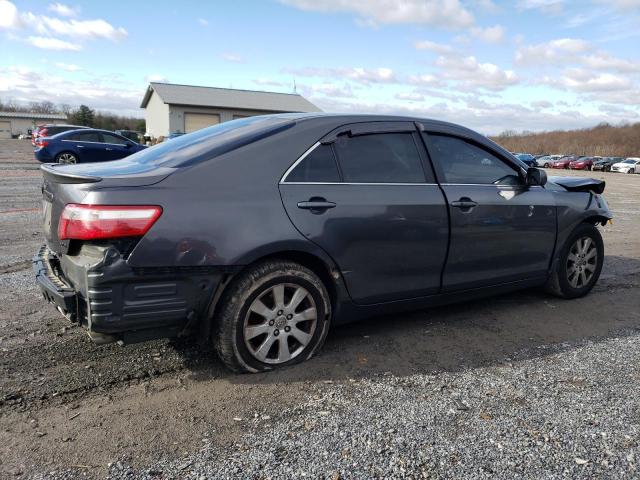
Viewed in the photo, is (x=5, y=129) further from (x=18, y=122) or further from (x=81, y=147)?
A: (x=81, y=147)

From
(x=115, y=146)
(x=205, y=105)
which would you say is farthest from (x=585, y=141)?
(x=115, y=146)

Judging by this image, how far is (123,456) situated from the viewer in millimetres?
2555

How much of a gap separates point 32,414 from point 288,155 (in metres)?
2.12

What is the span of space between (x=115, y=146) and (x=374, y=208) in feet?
54.4

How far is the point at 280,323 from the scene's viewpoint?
3424 mm

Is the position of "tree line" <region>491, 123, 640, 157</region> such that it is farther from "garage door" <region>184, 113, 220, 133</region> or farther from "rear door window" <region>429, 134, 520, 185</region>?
"rear door window" <region>429, 134, 520, 185</region>

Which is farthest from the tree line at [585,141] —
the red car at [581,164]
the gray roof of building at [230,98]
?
the gray roof of building at [230,98]

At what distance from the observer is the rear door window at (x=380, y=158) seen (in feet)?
12.3

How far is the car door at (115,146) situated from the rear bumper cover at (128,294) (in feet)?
52.7

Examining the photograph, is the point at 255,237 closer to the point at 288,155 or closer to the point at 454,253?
the point at 288,155

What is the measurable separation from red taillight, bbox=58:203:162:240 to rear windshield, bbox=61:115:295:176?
0.35 meters

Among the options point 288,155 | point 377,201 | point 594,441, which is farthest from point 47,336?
point 594,441

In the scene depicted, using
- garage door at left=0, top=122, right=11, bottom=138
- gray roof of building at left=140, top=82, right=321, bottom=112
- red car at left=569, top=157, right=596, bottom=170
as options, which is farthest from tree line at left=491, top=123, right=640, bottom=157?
garage door at left=0, top=122, right=11, bottom=138

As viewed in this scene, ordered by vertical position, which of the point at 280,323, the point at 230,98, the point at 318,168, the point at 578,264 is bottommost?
the point at 280,323
